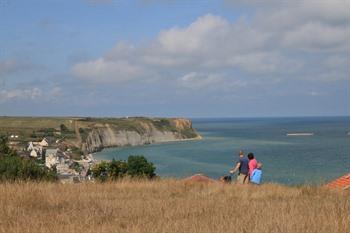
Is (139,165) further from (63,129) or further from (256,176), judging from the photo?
(63,129)

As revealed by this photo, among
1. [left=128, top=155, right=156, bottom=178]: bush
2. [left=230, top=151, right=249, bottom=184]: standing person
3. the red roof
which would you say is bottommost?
[left=128, top=155, right=156, bottom=178]: bush

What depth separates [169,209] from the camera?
8.59m

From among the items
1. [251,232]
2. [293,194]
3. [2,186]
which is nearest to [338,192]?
[293,194]

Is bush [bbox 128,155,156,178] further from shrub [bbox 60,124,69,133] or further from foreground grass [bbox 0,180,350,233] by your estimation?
shrub [bbox 60,124,69,133]

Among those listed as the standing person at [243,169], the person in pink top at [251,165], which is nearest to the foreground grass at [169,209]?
the person in pink top at [251,165]

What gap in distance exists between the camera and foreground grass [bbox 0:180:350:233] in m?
6.48

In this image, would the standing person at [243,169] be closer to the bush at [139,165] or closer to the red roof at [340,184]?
the red roof at [340,184]

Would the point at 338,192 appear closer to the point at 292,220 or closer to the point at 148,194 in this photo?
the point at 148,194

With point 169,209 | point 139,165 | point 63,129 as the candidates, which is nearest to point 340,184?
point 169,209

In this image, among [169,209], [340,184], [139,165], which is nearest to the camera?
[169,209]

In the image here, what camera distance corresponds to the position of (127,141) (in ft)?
616

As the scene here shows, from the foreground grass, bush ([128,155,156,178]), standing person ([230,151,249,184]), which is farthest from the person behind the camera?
bush ([128,155,156,178])

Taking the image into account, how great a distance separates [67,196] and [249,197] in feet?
12.0

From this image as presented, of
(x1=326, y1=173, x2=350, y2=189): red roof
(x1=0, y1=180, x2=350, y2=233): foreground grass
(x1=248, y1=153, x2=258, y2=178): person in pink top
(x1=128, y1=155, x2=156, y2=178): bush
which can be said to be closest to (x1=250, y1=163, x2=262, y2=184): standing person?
(x1=248, y1=153, x2=258, y2=178): person in pink top
